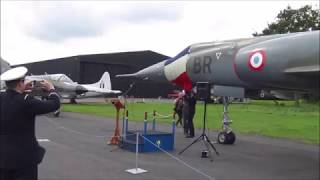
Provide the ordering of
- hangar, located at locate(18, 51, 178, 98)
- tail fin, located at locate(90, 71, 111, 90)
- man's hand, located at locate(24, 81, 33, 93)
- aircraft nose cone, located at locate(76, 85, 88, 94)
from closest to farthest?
1. man's hand, located at locate(24, 81, 33, 93)
2. aircraft nose cone, located at locate(76, 85, 88, 94)
3. tail fin, located at locate(90, 71, 111, 90)
4. hangar, located at locate(18, 51, 178, 98)

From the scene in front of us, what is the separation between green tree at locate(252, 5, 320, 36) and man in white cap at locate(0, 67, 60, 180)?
59173mm

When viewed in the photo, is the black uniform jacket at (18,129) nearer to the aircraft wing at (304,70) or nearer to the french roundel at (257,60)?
the aircraft wing at (304,70)

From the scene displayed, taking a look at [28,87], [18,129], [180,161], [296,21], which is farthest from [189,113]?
[296,21]

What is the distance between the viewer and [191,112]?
16.8 meters

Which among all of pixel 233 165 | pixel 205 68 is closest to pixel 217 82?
pixel 205 68

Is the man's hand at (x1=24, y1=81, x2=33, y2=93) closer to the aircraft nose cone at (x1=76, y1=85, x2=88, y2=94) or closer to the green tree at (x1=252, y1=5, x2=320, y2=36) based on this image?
the aircraft nose cone at (x1=76, y1=85, x2=88, y2=94)

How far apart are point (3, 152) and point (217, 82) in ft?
26.0

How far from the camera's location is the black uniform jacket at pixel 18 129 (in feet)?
16.7

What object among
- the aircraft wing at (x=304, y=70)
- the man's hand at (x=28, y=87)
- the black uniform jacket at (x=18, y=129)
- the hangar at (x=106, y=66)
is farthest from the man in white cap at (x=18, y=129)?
the hangar at (x=106, y=66)

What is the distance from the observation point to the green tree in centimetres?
6131

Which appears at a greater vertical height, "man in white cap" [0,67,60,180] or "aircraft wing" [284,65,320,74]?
A: "aircraft wing" [284,65,320,74]

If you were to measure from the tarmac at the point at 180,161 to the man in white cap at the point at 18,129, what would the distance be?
3515 millimetres

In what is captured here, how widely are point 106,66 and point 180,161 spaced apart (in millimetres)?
59043

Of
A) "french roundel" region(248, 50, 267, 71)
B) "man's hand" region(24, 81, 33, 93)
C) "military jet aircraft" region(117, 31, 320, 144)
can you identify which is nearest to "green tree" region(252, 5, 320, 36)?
"military jet aircraft" region(117, 31, 320, 144)
